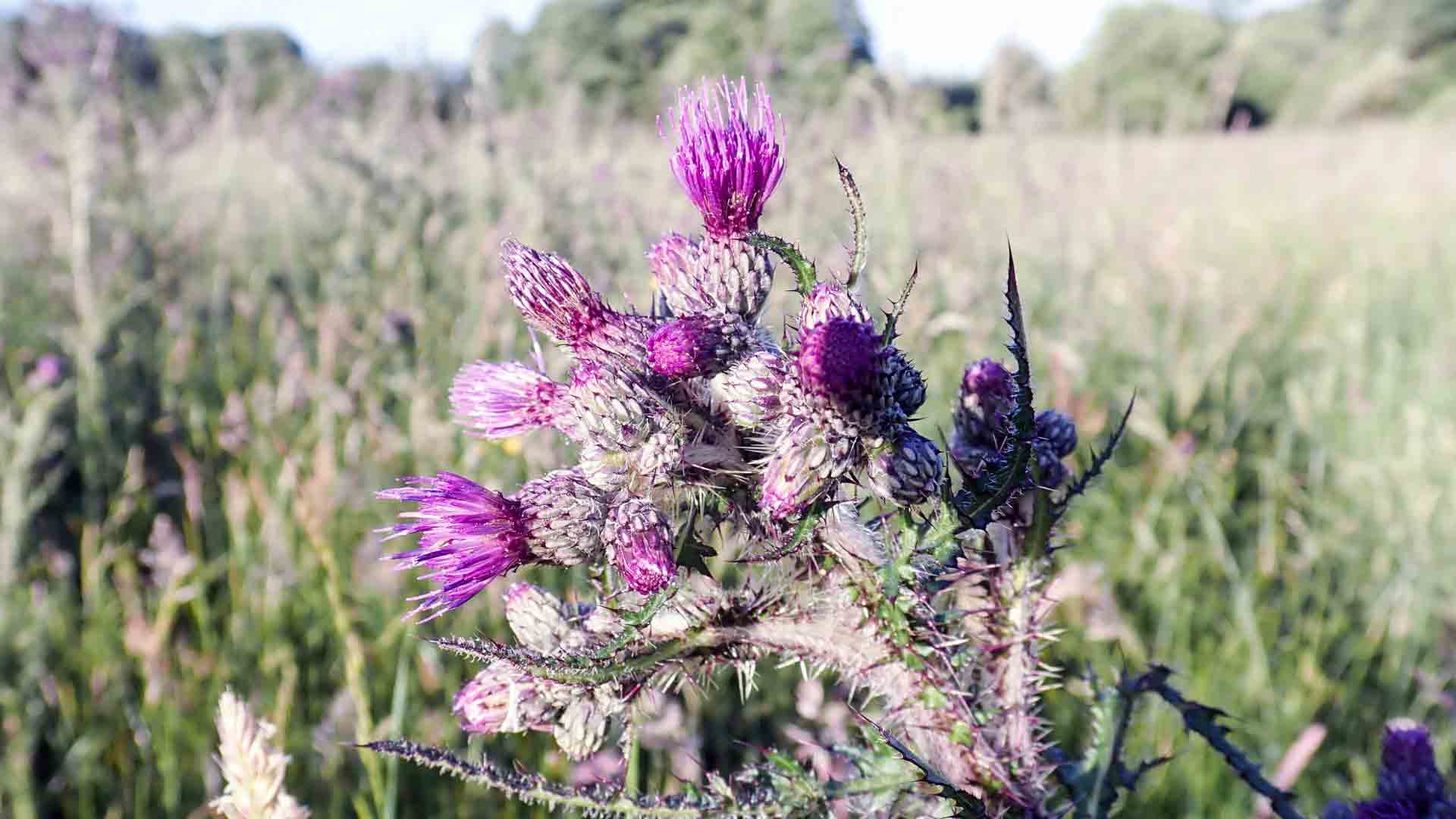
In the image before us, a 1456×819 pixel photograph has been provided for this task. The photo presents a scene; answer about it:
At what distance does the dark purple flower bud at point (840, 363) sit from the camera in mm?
902

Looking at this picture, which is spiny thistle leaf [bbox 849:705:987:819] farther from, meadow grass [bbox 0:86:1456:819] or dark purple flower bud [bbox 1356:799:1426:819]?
dark purple flower bud [bbox 1356:799:1426:819]

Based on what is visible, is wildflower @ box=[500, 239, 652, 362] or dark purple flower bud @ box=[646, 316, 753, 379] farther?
wildflower @ box=[500, 239, 652, 362]

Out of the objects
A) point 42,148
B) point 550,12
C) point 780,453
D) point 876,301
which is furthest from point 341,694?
point 550,12

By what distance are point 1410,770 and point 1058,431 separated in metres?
0.68

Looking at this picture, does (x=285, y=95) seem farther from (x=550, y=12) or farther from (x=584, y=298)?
(x=550, y=12)

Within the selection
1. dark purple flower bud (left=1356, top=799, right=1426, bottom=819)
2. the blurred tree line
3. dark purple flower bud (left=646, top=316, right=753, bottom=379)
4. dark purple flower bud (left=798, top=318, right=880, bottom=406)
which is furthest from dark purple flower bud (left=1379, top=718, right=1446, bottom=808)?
the blurred tree line

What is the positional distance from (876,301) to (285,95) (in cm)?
706

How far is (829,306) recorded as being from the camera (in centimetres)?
100

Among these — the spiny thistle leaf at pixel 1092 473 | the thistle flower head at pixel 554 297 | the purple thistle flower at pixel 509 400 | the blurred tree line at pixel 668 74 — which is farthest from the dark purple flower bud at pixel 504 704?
the blurred tree line at pixel 668 74

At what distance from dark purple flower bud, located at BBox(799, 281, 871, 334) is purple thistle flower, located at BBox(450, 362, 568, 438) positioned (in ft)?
1.29

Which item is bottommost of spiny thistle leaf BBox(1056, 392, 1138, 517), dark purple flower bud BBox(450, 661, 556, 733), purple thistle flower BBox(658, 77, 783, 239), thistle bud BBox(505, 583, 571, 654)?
dark purple flower bud BBox(450, 661, 556, 733)

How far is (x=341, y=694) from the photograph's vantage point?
214cm

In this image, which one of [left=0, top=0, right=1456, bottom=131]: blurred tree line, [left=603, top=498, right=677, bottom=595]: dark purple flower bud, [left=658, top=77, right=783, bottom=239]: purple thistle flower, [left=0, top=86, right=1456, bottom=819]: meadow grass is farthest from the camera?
[left=0, top=0, right=1456, bottom=131]: blurred tree line

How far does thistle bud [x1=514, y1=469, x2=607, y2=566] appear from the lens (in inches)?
41.6
